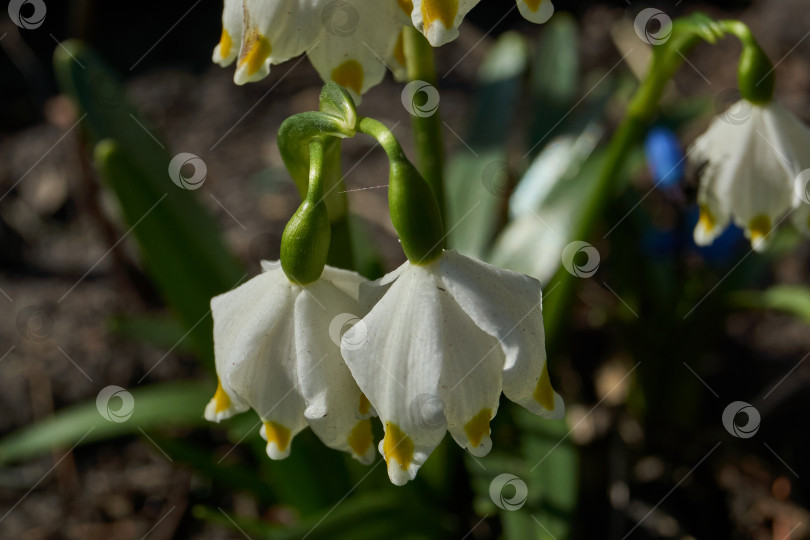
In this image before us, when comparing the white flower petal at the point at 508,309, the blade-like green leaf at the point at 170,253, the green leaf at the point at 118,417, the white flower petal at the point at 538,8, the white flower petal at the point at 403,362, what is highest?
the white flower petal at the point at 538,8

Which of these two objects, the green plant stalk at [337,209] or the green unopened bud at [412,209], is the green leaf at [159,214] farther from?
the green unopened bud at [412,209]

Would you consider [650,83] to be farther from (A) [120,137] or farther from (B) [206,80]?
(B) [206,80]

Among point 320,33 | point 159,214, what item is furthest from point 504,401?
point 320,33

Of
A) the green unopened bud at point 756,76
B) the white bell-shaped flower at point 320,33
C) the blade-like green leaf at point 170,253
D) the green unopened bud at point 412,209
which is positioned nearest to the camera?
the green unopened bud at point 412,209

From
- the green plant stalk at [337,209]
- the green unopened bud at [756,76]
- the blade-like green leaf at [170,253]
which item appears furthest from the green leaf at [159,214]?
the green unopened bud at [756,76]

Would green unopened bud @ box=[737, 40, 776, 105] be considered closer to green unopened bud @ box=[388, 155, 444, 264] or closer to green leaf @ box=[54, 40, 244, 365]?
Result: green unopened bud @ box=[388, 155, 444, 264]

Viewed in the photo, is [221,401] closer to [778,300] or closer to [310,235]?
[310,235]

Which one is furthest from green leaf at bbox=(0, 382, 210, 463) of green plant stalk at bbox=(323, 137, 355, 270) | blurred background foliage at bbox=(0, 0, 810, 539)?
green plant stalk at bbox=(323, 137, 355, 270)
